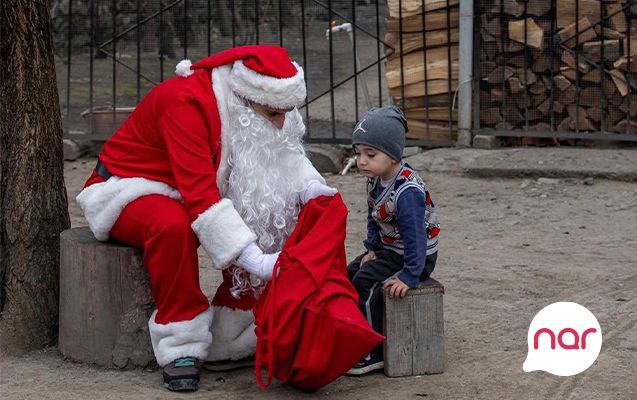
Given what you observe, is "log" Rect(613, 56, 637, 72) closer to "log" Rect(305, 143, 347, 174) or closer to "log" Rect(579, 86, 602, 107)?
"log" Rect(579, 86, 602, 107)

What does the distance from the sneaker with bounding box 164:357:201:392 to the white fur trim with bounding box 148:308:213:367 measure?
0.02 metres

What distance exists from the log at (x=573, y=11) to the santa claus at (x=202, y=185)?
4622 mm

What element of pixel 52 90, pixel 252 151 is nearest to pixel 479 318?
pixel 252 151

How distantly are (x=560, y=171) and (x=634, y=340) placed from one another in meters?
3.53

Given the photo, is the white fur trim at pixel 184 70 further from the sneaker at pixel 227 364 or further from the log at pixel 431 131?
the log at pixel 431 131

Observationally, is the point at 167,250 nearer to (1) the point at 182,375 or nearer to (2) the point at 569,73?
(1) the point at 182,375

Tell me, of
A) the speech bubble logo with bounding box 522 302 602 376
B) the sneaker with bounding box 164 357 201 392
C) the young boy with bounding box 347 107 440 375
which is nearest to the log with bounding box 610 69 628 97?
the speech bubble logo with bounding box 522 302 602 376

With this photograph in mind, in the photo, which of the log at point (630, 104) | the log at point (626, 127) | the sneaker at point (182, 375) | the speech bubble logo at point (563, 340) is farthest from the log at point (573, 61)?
the sneaker at point (182, 375)

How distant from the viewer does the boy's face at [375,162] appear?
175 inches

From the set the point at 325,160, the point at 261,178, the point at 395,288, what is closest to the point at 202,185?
the point at 261,178

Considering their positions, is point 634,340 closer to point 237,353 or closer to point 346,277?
point 346,277

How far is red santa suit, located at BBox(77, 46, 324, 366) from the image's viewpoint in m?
4.36

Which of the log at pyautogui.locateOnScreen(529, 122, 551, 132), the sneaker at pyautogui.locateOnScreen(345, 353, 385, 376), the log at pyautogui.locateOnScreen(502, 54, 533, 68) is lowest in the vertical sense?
the log at pyautogui.locateOnScreen(529, 122, 551, 132)

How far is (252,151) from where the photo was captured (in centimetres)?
453
